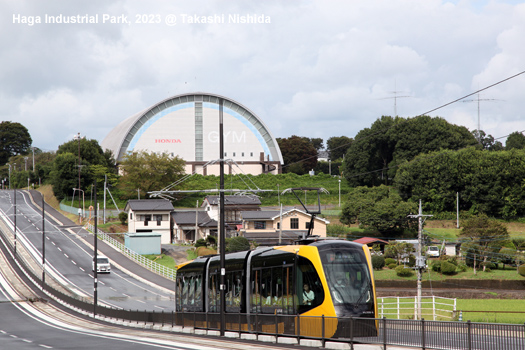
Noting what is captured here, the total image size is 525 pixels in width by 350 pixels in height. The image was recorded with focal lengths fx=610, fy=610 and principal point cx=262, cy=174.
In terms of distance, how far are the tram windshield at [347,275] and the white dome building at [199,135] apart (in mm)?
96385

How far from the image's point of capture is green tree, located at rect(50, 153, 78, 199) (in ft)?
360

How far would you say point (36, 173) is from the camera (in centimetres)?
14688

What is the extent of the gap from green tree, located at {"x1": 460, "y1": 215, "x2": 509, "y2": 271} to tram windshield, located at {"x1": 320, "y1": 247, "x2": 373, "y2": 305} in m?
40.5

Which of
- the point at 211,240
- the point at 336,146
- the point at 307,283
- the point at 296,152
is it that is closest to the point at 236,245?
the point at 211,240

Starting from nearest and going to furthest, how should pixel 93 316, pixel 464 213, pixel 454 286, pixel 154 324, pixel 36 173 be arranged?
pixel 154 324, pixel 93 316, pixel 454 286, pixel 464 213, pixel 36 173

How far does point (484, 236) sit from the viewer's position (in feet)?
206

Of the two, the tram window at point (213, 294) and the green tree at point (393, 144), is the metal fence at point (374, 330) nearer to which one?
the tram window at point (213, 294)

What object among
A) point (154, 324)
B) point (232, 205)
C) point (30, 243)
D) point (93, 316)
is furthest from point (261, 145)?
point (154, 324)

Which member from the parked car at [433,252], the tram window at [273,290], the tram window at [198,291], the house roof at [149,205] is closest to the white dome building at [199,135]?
the house roof at [149,205]

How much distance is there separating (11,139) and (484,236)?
145767 millimetres

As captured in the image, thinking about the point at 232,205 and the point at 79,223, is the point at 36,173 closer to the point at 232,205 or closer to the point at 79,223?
the point at 79,223

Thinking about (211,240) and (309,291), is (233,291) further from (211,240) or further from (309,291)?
(211,240)

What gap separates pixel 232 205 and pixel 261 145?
35677 millimetres

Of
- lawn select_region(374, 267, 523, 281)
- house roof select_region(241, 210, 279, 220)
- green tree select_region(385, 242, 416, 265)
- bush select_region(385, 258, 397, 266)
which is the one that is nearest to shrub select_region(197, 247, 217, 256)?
house roof select_region(241, 210, 279, 220)
